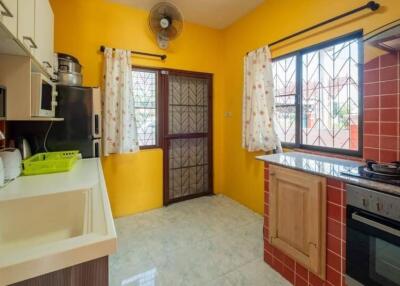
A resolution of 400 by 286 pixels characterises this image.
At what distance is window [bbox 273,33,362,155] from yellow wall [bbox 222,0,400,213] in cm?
12

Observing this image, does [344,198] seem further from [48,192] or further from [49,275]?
[48,192]

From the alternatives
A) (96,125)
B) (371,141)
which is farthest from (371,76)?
(96,125)

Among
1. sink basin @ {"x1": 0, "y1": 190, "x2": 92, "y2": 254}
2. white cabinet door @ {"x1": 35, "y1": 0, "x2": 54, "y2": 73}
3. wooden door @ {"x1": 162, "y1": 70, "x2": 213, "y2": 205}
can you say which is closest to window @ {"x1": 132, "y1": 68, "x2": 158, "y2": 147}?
wooden door @ {"x1": 162, "y1": 70, "x2": 213, "y2": 205}

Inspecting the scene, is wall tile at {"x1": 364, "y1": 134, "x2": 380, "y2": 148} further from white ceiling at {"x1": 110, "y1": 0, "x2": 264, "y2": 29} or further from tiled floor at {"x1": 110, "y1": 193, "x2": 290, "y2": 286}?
white ceiling at {"x1": 110, "y1": 0, "x2": 264, "y2": 29}

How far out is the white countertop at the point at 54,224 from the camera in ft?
2.10

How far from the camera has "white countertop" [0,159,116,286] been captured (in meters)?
0.64

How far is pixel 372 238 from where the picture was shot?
129 cm

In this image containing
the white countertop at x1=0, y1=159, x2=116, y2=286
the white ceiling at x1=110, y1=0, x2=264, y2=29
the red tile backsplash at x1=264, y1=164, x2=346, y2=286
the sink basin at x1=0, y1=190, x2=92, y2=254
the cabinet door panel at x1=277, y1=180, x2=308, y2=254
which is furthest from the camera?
the white ceiling at x1=110, y1=0, x2=264, y2=29

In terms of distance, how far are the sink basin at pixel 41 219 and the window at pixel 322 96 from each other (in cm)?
Answer: 212

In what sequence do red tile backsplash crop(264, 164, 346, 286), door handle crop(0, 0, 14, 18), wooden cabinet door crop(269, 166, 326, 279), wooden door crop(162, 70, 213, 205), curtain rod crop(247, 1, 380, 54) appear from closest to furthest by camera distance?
door handle crop(0, 0, 14, 18) → red tile backsplash crop(264, 164, 346, 286) → wooden cabinet door crop(269, 166, 326, 279) → curtain rod crop(247, 1, 380, 54) → wooden door crop(162, 70, 213, 205)

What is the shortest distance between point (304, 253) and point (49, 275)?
1584 millimetres

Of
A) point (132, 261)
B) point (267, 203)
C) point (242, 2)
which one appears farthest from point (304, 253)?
point (242, 2)

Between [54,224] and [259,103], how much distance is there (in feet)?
7.47

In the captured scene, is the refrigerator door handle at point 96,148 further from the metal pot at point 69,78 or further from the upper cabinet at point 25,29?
the upper cabinet at point 25,29
